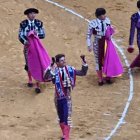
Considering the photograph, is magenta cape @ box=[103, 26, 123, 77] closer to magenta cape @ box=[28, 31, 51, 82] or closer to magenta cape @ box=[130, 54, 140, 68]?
magenta cape @ box=[130, 54, 140, 68]

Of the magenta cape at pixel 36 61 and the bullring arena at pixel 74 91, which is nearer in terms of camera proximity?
the bullring arena at pixel 74 91

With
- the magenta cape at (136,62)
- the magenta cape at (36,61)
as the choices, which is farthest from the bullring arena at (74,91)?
the magenta cape at (36,61)

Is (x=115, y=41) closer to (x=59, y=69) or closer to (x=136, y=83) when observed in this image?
(x=136, y=83)

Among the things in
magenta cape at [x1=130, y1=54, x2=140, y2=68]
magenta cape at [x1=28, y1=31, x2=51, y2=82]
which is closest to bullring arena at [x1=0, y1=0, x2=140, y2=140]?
magenta cape at [x1=130, y1=54, x2=140, y2=68]

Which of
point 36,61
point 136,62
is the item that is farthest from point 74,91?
point 136,62

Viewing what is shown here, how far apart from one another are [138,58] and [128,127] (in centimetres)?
251

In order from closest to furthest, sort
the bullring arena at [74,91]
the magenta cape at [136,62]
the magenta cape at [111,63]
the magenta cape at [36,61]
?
the bullring arena at [74,91] < the magenta cape at [36,61] < the magenta cape at [111,63] < the magenta cape at [136,62]

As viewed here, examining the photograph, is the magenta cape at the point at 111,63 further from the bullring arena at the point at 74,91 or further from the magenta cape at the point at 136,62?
the magenta cape at the point at 136,62

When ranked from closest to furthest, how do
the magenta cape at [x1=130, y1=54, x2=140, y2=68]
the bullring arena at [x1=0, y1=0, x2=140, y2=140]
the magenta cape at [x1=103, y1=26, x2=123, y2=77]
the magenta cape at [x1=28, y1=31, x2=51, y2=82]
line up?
the bullring arena at [x1=0, y1=0, x2=140, y2=140] < the magenta cape at [x1=28, y1=31, x2=51, y2=82] < the magenta cape at [x1=103, y1=26, x2=123, y2=77] < the magenta cape at [x1=130, y1=54, x2=140, y2=68]

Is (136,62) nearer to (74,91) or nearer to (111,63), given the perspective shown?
(111,63)

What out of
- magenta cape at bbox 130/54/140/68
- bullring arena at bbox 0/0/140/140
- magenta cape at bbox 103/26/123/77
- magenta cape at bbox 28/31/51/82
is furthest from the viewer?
magenta cape at bbox 130/54/140/68

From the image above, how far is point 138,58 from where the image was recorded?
1503 cm

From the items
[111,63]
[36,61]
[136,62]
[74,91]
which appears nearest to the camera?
[36,61]

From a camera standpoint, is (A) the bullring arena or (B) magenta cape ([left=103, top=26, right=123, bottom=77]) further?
(B) magenta cape ([left=103, top=26, right=123, bottom=77])
